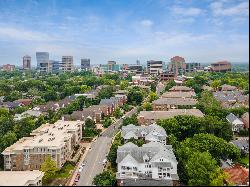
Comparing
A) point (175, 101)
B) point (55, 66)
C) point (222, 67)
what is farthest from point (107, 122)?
point (55, 66)

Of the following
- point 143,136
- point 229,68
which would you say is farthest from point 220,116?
point 229,68

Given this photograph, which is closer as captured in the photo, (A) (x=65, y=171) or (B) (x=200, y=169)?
(B) (x=200, y=169)

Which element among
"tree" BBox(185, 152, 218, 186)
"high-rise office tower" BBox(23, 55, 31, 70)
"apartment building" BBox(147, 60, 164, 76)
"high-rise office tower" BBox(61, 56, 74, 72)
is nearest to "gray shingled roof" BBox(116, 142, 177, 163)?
"tree" BBox(185, 152, 218, 186)

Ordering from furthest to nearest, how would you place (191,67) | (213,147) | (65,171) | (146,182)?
(191,67) < (65,171) < (213,147) < (146,182)

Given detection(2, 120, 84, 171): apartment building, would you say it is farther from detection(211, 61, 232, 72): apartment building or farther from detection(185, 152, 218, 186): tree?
detection(211, 61, 232, 72): apartment building

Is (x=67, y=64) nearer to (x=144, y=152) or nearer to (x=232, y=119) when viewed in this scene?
(x=232, y=119)

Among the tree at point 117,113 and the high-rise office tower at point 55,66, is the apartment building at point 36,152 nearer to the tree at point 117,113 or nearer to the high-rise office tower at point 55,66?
the tree at point 117,113

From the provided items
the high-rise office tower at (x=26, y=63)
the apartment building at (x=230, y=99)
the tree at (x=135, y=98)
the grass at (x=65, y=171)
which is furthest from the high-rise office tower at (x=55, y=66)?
the grass at (x=65, y=171)
